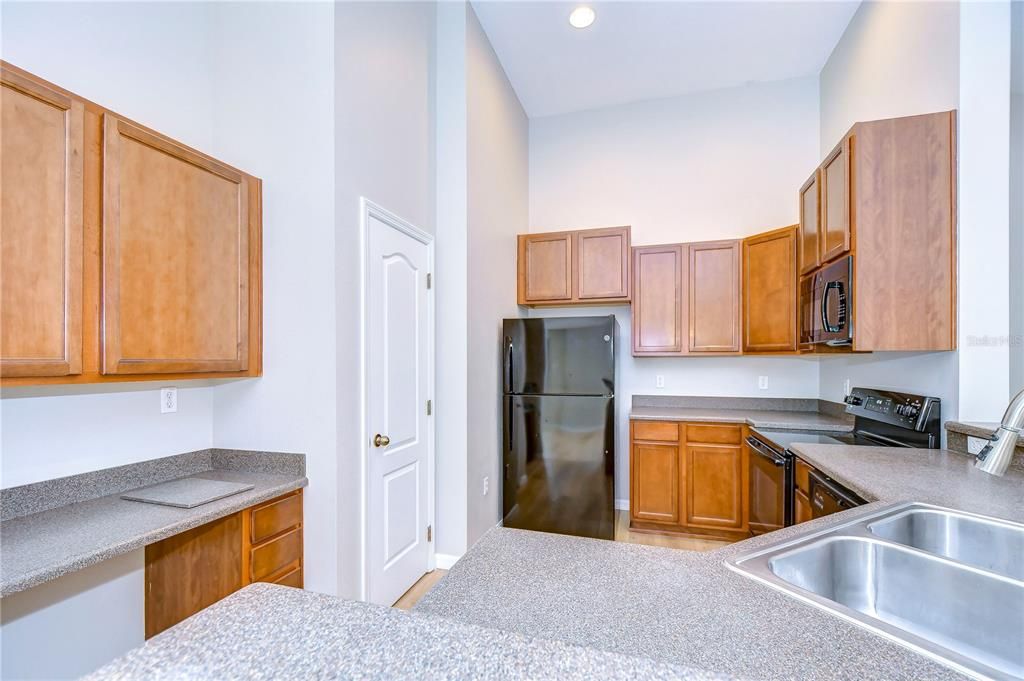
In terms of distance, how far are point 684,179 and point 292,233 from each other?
3211 mm

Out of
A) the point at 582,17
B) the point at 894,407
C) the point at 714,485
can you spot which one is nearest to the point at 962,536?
the point at 894,407

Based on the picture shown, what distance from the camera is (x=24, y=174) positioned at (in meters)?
1.26

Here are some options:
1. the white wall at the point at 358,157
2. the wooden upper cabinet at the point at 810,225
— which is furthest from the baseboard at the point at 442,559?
the wooden upper cabinet at the point at 810,225

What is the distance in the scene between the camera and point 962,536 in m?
1.18

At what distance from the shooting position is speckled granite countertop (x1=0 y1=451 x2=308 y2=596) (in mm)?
1176

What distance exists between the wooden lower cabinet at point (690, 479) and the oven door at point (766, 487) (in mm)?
303

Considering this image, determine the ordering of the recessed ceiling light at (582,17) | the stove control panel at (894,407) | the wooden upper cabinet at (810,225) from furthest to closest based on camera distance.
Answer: the recessed ceiling light at (582,17)
the wooden upper cabinet at (810,225)
the stove control panel at (894,407)

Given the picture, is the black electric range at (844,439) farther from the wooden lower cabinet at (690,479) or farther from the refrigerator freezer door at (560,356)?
the refrigerator freezer door at (560,356)

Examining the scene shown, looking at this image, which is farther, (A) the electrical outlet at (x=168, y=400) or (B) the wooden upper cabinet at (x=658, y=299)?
(B) the wooden upper cabinet at (x=658, y=299)

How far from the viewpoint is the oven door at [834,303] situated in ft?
6.88

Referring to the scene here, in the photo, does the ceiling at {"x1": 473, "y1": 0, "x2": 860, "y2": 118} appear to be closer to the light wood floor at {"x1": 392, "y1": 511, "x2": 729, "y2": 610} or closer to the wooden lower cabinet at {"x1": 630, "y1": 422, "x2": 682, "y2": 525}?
the wooden lower cabinet at {"x1": 630, "y1": 422, "x2": 682, "y2": 525}

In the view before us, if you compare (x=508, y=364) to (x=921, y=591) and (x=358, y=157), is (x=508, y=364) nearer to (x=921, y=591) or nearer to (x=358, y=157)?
(x=358, y=157)

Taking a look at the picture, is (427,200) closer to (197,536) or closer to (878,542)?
(197,536)

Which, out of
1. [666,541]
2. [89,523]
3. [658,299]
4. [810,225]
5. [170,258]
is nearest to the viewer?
[89,523]
